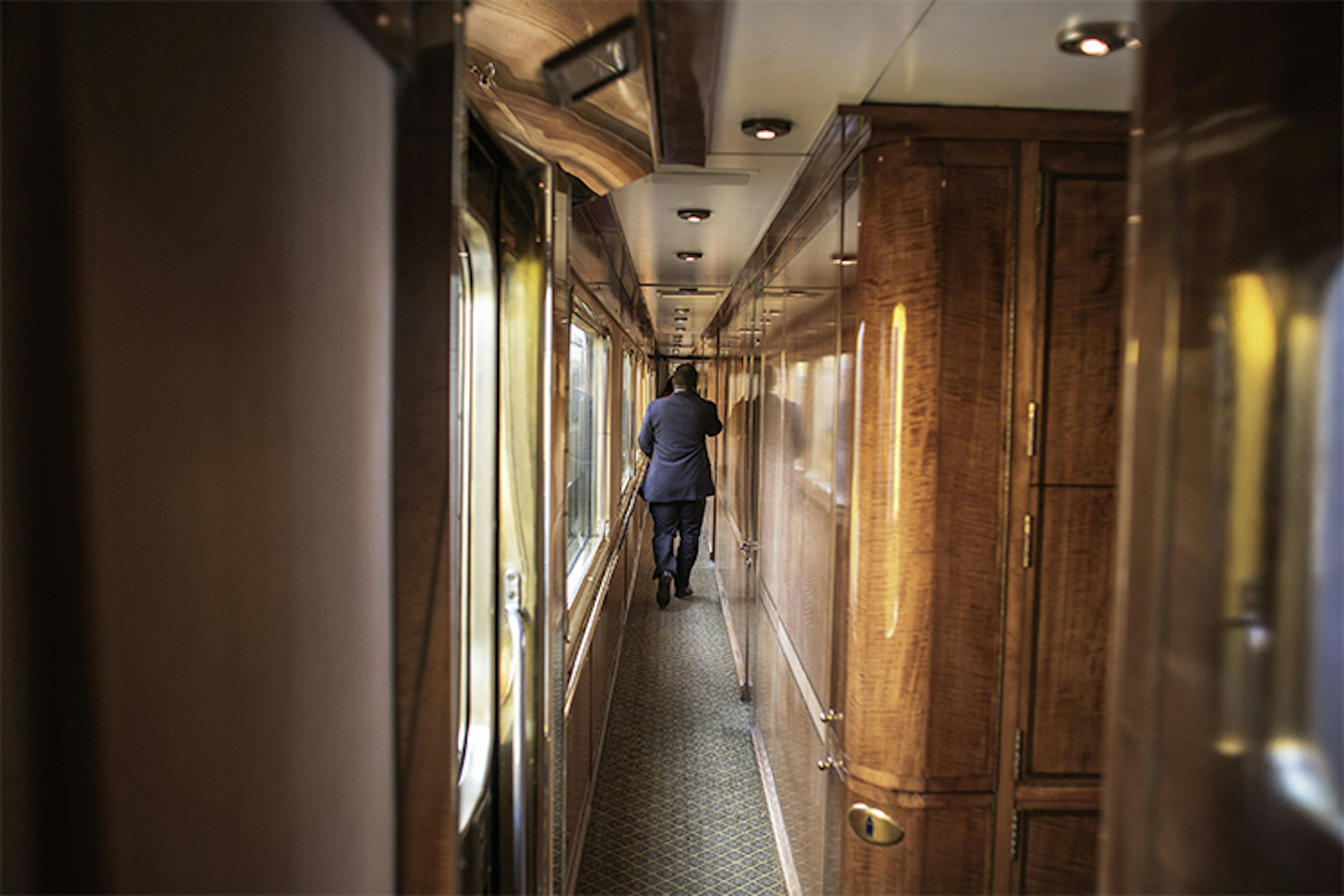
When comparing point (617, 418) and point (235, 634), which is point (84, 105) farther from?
point (617, 418)

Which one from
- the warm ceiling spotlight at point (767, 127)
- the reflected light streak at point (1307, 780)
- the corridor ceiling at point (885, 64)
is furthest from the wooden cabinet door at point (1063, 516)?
the reflected light streak at point (1307, 780)

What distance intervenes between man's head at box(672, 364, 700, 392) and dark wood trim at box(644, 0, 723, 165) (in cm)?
434

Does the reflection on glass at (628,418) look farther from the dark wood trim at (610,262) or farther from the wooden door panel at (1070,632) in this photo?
the wooden door panel at (1070,632)

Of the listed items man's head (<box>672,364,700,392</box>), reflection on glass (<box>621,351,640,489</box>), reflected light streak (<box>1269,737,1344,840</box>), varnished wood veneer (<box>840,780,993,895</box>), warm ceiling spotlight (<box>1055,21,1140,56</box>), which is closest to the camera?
reflected light streak (<box>1269,737,1344,840</box>)

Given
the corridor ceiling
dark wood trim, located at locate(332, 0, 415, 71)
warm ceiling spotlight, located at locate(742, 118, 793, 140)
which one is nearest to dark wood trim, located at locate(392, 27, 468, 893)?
dark wood trim, located at locate(332, 0, 415, 71)

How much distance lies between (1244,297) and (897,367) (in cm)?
135

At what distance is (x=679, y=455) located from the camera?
19.9ft

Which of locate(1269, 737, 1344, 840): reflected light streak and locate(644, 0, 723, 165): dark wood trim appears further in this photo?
locate(644, 0, 723, 165): dark wood trim

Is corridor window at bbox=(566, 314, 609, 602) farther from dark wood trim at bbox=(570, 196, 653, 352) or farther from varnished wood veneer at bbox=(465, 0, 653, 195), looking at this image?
varnished wood veneer at bbox=(465, 0, 653, 195)

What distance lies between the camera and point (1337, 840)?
1.53 feet

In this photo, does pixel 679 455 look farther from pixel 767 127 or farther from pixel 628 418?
pixel 767 127

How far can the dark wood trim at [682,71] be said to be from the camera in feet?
3.00

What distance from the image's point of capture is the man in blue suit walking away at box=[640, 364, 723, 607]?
5984 mm

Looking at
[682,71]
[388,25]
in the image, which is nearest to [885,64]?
[682,71]
